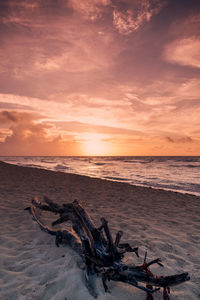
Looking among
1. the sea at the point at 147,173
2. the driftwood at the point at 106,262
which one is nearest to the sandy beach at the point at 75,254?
the driftwood at the point at 106,262

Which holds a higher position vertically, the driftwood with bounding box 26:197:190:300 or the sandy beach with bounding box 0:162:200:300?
the driftwood with bounding box 26:197:190:300

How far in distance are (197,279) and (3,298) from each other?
133 inches

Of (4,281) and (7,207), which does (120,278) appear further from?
(7,207)

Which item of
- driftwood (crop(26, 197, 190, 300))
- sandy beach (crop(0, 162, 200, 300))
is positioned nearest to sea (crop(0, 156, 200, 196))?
sandy beach (crop(0, 162, 200, 300))

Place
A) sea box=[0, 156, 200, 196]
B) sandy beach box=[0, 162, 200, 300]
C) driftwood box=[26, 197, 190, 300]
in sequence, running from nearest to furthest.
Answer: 1. driftwood box=[26, 197, 190, 300]
2. sandy beach box=[0, 162, 200, 300]
3. sea box=[0, 156, 200, 196]

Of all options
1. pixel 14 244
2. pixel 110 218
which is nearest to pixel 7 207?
pixel 14 244

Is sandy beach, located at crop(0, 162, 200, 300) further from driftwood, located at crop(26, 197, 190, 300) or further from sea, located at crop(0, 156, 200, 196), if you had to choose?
sea, located at crop(0, 156, 200, 196)

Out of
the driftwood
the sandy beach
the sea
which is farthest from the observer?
the sea

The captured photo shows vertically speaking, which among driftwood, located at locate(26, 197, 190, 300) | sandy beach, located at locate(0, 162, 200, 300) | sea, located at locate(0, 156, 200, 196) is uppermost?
driftwood, located at locate(26, 197, 190, 300)

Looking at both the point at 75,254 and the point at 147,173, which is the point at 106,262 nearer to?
the point at 75,254

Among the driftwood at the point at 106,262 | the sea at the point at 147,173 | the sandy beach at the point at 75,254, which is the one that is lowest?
the sea at the point at 147,173

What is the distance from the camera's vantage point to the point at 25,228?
5.29m

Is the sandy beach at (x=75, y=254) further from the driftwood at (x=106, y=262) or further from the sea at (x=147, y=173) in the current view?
the sea at (x=147, y=173)

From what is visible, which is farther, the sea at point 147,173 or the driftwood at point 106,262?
the sea at point 147,173
